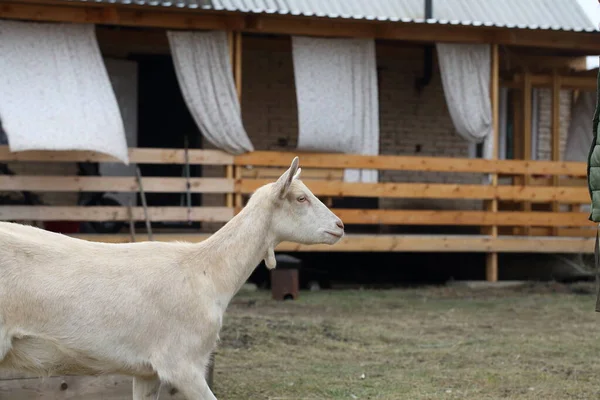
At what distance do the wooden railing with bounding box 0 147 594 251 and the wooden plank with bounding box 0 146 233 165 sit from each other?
0.01 metres

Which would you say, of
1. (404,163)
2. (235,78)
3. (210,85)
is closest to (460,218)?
(404,163)

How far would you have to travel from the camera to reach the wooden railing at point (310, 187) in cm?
1282

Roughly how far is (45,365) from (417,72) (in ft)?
43.3

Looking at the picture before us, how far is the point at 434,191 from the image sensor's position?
14344 mm

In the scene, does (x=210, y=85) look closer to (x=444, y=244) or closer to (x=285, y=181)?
(x=444, y=244)

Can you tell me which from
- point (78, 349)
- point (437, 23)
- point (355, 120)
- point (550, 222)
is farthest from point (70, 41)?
point (78, 349)

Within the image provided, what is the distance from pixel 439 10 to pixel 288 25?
7.37 ft

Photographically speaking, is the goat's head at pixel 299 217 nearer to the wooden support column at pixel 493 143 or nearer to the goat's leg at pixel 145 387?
the goat's leg at pixel 145 387

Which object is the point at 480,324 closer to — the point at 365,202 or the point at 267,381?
the point at 267,381

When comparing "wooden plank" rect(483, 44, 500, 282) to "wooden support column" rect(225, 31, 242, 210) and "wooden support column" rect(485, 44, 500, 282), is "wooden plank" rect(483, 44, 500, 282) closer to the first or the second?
"wooden support column" rect(485, 44, 500, 282)

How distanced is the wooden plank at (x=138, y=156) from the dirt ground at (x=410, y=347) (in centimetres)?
197

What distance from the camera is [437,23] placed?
44.9 ft

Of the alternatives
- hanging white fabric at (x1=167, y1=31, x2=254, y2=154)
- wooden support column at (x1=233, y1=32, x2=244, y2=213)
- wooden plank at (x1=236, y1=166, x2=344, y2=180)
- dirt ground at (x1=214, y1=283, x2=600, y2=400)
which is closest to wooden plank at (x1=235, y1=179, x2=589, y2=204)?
wooden support column at (x1=233, y1=32, x2=244, y2=213)

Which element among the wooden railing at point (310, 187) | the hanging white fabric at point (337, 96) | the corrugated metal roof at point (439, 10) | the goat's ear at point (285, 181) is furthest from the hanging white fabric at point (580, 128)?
the goat's ear at point (285, 181)
